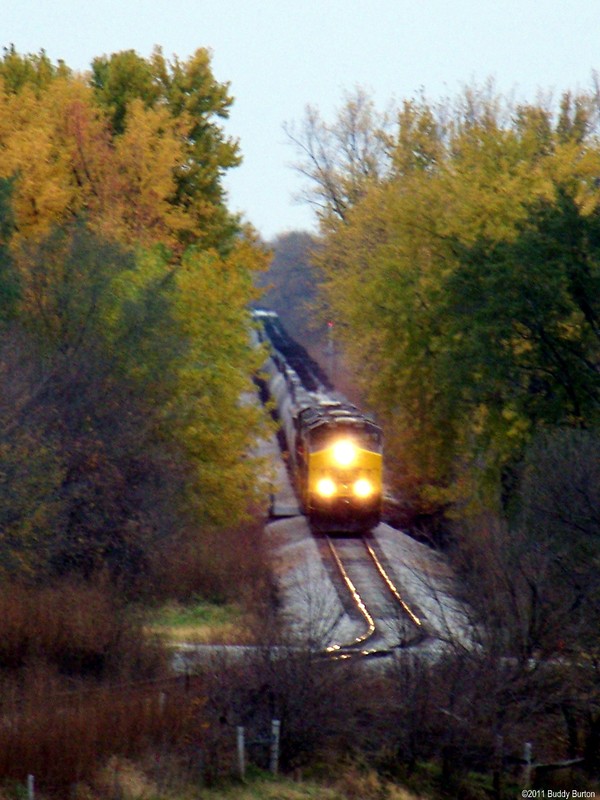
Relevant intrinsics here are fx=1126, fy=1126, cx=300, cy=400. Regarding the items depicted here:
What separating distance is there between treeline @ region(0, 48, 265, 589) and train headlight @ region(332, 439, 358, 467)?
2.24 meters

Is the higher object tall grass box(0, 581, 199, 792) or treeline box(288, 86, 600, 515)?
treeline box(288, 86, 600, 515)

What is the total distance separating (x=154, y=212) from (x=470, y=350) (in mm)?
14044

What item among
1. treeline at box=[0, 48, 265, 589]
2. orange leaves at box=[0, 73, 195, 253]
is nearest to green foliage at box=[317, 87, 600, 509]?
treeline at box=[0, 48, 265, 589]

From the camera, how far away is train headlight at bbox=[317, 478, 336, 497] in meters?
29.2

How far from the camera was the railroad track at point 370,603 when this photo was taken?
17017mm

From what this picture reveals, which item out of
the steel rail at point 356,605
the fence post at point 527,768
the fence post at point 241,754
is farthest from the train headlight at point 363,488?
the fence post at point 241,754

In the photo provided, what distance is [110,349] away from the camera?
2420 centimetres

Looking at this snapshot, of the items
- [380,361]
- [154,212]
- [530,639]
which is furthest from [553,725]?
[154,212]

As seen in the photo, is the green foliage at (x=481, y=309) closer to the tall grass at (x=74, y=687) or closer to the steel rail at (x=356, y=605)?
the steel rail at (x=356, y=605)

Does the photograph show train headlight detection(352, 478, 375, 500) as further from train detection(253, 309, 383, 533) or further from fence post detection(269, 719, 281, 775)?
fence post detection(269, 719, 281, 775)

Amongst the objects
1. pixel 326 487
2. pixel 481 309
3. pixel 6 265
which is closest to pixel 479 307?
pixel 481 309

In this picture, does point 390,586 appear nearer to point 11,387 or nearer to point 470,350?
point 470,350

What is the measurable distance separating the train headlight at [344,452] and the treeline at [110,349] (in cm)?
224

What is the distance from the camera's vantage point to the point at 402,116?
45.0 metres
